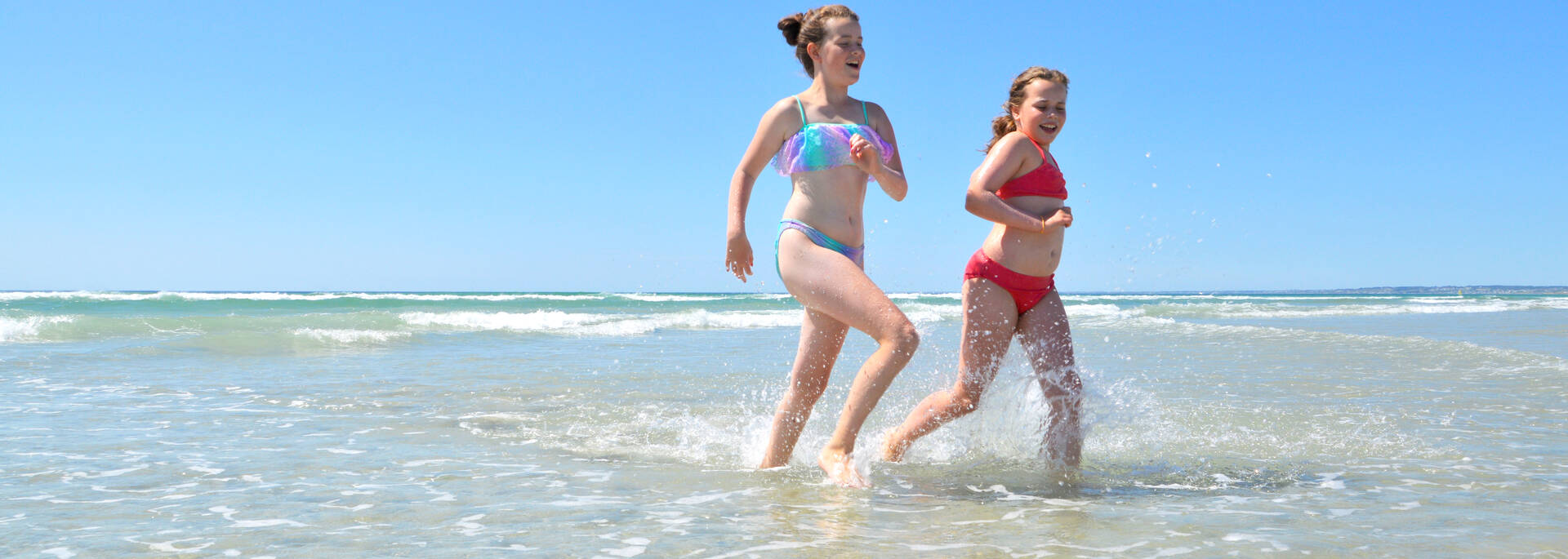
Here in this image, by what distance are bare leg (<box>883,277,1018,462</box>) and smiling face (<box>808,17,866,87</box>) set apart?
94cm

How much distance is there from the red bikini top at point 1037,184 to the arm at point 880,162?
1.39ft

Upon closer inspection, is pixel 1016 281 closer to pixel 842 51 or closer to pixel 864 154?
pixel 864 154

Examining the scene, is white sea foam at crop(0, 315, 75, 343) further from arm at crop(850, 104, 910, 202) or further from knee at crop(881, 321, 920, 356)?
knee at crop(881, 321, 920, 356)

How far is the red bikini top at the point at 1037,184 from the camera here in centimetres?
397

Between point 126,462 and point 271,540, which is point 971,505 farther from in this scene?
point 126,462

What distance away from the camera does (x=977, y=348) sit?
4.01 metres

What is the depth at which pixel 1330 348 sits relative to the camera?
1159 centimetres

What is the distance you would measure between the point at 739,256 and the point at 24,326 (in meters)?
15.7

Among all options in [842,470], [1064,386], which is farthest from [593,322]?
[1064,386]

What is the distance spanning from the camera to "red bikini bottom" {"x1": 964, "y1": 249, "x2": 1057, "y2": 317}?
3.94m

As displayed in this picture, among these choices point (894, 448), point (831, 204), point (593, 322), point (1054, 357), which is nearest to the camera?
point (831, 204)

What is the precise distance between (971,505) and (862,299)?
0.82 m

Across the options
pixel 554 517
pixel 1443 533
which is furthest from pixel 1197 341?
pixel 554 517

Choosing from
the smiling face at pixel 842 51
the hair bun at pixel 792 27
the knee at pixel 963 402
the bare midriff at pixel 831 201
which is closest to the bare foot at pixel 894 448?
the knee at pixel 963 402
